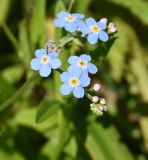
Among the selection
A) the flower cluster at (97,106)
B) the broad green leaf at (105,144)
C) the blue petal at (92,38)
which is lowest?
the broad green leaf at (105,144)

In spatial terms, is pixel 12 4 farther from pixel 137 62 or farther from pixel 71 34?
pixel 71 34

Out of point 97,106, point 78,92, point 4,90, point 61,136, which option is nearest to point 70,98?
point 61,136

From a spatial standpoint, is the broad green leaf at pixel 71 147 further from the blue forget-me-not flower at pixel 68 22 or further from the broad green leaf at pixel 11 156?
the blue forget-me-not flower at pixel 68 22

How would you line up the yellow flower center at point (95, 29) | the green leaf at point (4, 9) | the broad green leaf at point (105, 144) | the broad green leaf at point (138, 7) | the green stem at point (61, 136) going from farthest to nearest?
1. the green leaf at point (4, 9)
2. the broad green leaf at point (138, 7)
3. the broad green leaf at point (105, 144)
4. the green stem at point (61, 136)
5. the yellow flower center at point (95, 29)

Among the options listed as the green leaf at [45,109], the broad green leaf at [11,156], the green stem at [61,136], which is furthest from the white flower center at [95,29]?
the broad green leaf at [11,156]

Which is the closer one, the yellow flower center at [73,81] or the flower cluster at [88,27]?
the yellow flower center at [73,81]

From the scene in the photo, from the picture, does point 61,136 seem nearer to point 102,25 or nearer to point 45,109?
point 45,109

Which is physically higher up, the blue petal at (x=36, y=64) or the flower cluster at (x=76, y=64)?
the flower cluster at (x=76, y=64)

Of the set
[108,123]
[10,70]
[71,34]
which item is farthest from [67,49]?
[10,70]
